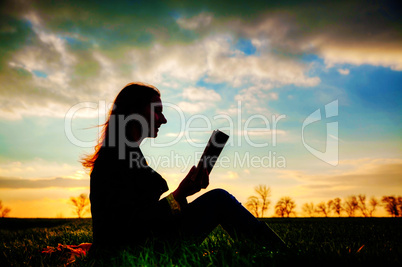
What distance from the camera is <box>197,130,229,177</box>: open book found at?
291 centimetres

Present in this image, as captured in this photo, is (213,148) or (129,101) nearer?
(213,148)

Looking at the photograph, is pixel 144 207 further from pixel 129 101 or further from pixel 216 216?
pixel 129 101

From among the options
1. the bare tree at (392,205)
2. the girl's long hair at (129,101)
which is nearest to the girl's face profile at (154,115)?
the girl's long hair at (129,101)

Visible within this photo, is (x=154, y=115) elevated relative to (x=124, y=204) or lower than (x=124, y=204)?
elevated

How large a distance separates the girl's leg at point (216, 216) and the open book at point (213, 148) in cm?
48

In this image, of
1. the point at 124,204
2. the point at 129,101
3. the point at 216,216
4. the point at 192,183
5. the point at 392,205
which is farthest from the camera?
the point at 392,205

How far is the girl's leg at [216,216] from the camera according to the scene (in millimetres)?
3121

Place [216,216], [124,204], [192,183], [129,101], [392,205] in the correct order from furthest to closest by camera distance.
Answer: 1. [392,205]
2. [129,101]
3. [216,216]
4. [192,183]
5. [124,204]

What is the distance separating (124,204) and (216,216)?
1138mm

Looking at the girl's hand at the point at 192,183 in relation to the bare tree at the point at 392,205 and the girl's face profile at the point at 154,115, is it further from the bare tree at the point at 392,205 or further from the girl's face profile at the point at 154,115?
the bare tree at the point at 392,205

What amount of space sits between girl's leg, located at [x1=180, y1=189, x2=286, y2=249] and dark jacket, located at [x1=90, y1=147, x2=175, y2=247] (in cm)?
23

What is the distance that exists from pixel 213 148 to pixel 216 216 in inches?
36.6

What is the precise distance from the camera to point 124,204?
9.53ft

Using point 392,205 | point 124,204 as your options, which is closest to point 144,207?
point 124,204
